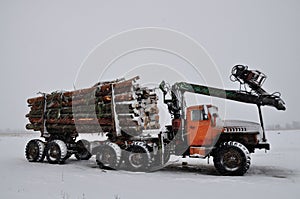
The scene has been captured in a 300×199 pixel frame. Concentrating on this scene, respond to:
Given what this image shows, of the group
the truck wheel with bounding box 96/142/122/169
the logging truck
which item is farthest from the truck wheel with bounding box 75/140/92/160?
the truck wheel with bounding box 96/142/122/169

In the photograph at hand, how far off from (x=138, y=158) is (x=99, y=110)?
2.96m

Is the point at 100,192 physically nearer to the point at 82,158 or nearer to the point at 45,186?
the point at 45,186

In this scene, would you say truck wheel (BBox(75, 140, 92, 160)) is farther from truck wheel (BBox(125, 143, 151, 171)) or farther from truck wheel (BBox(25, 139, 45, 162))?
truck wheel (BBox(125, 143, 151, 171))

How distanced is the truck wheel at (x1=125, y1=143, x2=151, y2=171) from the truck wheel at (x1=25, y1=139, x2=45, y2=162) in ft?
16.4

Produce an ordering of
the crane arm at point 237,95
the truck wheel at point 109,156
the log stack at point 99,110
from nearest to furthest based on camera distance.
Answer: the crane arm at point 237,95 → the truck wheel at point 109,156 → the log stack at point 99,110

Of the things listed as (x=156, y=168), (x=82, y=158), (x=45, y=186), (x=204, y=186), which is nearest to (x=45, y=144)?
(x=82, y=158)

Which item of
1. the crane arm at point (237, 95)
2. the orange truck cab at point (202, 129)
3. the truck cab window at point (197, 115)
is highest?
the crane arm at point (237, 95)

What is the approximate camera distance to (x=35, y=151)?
13.9 metres

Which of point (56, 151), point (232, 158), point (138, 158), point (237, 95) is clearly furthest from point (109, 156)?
point (237, 95)

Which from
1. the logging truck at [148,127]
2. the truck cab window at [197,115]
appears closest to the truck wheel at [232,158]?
the logging truck at [148,127]

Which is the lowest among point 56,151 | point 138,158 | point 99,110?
point 138,158

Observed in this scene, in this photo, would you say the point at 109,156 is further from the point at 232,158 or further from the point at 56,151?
the point at 232,158

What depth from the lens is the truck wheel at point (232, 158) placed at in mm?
9633

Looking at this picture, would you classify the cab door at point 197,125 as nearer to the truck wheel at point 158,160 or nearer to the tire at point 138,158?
the truck wheel at point 158,160
